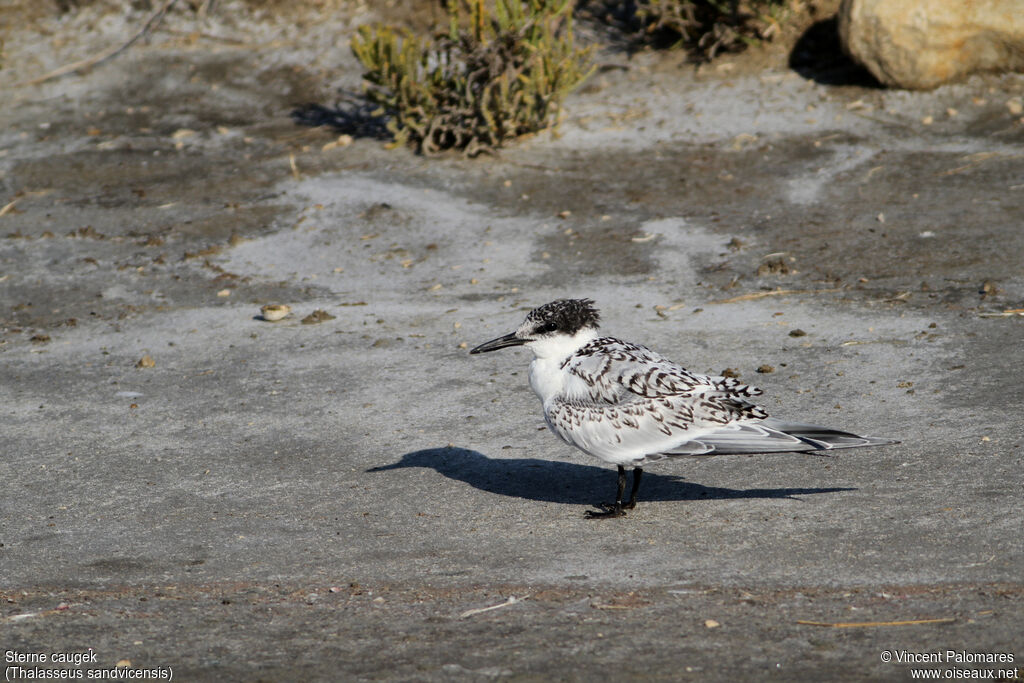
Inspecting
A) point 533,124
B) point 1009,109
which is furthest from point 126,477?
point 1009,109

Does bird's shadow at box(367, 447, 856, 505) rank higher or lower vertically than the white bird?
lower

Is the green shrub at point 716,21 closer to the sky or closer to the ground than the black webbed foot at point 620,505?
closer to the sky

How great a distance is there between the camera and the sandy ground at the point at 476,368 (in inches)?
161

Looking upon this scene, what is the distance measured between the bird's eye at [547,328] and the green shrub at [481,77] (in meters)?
5.60

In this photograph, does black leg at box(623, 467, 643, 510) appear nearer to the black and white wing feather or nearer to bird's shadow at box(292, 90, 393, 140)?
the black and white wing feather

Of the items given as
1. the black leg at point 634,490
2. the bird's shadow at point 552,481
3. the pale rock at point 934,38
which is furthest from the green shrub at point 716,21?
the black leg at point 634,490

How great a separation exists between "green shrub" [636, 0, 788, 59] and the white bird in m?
7.51

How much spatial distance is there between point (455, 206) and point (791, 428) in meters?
5.57

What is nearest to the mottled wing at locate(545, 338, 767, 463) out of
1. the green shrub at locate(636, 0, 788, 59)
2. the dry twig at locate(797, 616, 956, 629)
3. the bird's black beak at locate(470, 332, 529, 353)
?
the bird's black beak at locate(470, 332, 529, 353)

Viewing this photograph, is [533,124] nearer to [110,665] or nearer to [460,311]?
[460,311]

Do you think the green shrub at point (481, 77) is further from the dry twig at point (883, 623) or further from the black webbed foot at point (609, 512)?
the dry twig at point (883, 623)

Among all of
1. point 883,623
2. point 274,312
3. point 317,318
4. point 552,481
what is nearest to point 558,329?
point 552,481

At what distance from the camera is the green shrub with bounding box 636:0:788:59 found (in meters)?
11.8

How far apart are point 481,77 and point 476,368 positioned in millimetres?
4646
